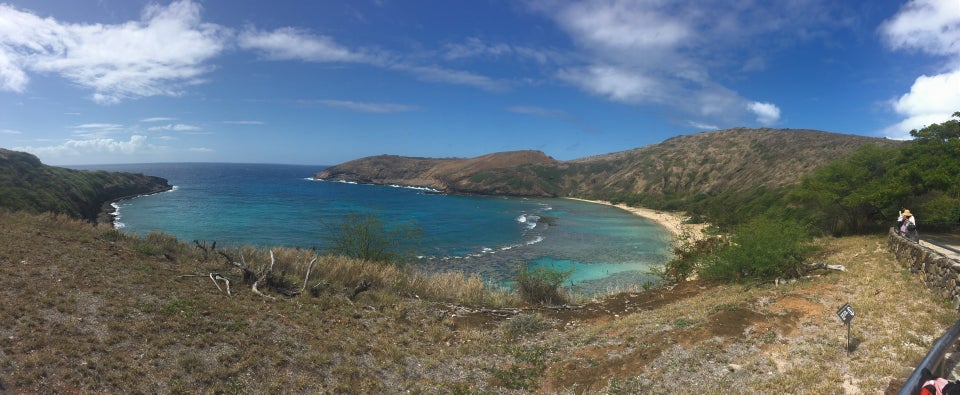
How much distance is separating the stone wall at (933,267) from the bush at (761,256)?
10.0 ft

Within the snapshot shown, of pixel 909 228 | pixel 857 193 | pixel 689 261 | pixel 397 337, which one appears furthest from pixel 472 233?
pixel 397 337

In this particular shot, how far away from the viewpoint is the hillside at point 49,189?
4650 cm

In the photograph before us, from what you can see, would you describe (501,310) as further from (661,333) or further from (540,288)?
(661,333)

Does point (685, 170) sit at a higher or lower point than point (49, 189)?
higher

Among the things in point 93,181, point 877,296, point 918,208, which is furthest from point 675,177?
point 93,181

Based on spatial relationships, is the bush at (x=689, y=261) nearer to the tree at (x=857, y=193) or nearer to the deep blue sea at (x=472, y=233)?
the deep blue sea at (x=472, y=233)

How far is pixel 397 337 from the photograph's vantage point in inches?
464

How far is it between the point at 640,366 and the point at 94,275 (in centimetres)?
1516

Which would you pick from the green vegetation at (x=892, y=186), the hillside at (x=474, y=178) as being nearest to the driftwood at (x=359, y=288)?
the green vegetation at (x=892, y=186)

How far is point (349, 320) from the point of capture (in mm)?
12453

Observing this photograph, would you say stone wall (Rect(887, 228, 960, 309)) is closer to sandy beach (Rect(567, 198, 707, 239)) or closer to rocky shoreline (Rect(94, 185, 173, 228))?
sandy beach (Rect(567, 198, 707, 239))

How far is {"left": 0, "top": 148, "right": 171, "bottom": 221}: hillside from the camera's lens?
153ft

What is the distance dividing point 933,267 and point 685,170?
116 metres

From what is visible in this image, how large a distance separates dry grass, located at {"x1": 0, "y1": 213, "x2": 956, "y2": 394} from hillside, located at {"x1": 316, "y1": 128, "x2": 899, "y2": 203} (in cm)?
8465
